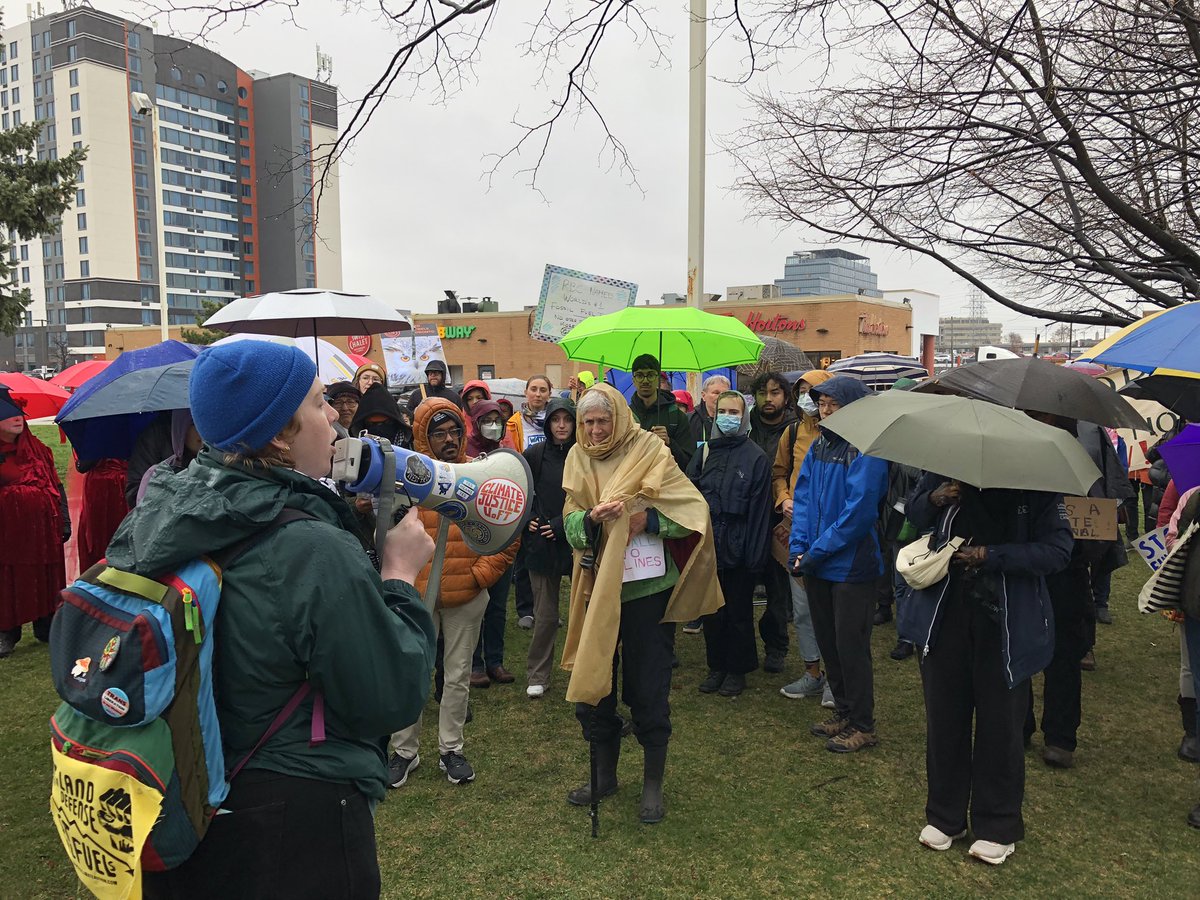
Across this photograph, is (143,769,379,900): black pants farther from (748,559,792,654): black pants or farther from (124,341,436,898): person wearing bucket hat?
(748,559,792,654): black pants

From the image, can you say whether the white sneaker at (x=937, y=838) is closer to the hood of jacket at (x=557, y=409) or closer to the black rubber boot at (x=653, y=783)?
the black rubber boot at (x=653, y=783)

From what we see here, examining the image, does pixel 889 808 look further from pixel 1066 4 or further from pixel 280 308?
pixel 280 308

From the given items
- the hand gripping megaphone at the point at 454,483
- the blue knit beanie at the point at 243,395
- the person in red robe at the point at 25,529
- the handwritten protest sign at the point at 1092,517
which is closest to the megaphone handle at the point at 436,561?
the hand gripping megaphone at the point at 454,483

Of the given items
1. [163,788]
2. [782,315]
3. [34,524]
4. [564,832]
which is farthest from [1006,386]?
[782,315]

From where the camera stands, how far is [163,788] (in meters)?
1.42

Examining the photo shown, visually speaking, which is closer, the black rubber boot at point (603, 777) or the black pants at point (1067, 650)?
the black rubber boot at point (603, 777)

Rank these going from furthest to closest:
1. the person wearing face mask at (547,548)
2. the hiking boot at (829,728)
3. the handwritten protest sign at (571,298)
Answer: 1. the handwritten protest sign at (571,298)
2. the person wearing face mask at (547,548)
3. the hiking boot at (829,728)

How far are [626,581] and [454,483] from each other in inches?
74.0

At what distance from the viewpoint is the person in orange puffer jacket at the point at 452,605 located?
4078 mm

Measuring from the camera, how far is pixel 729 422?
17.4 feet

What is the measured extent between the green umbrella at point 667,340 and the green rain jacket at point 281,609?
485cm

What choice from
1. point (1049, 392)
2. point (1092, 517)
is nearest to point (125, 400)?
point (1049, 392)

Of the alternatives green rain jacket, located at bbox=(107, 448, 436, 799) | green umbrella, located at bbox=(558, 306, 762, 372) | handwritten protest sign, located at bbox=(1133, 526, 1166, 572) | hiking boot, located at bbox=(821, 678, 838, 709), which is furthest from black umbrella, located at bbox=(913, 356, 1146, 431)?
green rain jacket, located at bbox=(107, 448, 436, 799)

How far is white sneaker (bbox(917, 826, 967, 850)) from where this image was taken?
11.4 feet
